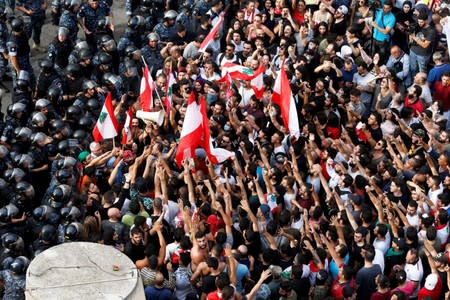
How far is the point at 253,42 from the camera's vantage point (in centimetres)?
1789

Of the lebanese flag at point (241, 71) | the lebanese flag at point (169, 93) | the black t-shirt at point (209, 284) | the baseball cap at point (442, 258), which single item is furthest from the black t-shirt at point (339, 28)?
the black t-shirt at point (209, 284)

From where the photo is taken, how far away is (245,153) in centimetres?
1513

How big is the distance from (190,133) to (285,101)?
1584 millimetres

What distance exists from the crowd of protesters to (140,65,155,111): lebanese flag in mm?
156

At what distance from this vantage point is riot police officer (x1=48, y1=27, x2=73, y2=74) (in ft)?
59.0

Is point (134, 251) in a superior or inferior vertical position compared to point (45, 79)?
inferior

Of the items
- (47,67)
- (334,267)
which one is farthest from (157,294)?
(47,67)

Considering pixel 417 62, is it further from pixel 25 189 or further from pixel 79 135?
pixel 25 189

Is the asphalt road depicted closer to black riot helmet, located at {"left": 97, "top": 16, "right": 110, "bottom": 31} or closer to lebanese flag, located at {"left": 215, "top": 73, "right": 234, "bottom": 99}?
black riot helmet, located at {"left": 97, "top": 16, "right": 110, "bottom": 31}

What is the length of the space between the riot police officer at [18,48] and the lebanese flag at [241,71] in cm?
333

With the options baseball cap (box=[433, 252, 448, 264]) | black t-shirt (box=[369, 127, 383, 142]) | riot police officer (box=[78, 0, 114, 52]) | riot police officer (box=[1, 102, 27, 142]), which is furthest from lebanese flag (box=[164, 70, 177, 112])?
baseball cap (box=[433, 252, 448, 264])

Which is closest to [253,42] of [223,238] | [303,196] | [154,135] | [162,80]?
[162,80]

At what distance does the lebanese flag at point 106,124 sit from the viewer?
613 inches

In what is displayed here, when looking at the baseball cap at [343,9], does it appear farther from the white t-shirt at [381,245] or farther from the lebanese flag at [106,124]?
the white t-shirt at [381,245]
